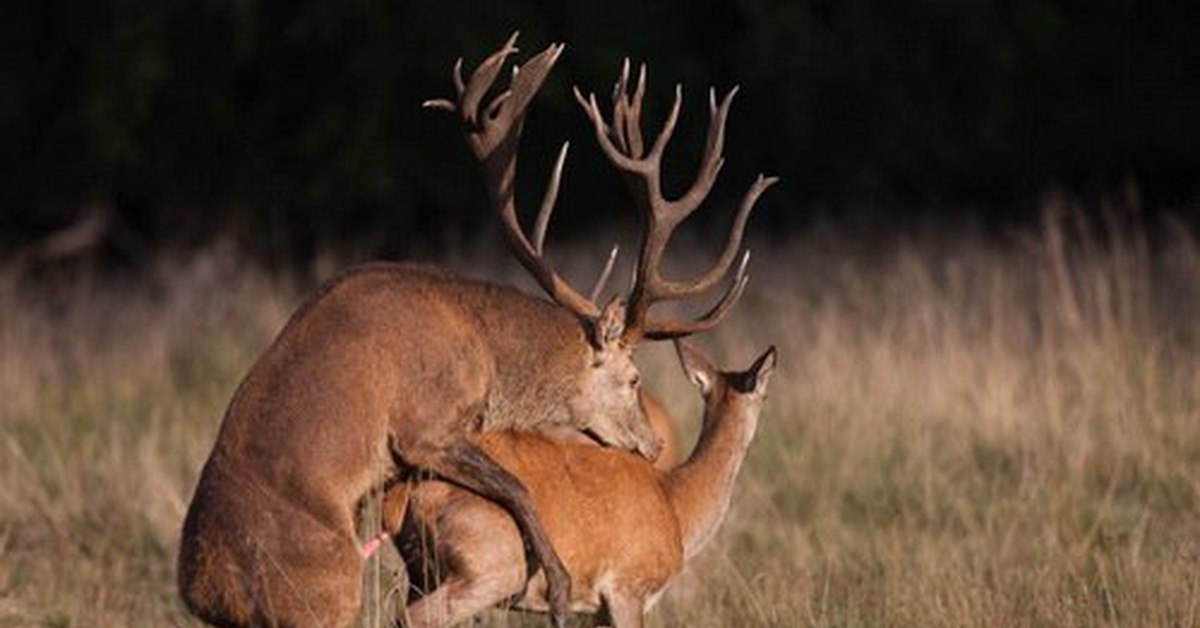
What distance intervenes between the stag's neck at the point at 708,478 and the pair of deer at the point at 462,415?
0.03ft

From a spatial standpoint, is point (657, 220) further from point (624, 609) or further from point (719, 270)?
point (624, 609)

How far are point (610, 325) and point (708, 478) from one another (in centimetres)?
56

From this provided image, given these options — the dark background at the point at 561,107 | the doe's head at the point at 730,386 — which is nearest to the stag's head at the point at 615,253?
the doe's head at the point at 730,386

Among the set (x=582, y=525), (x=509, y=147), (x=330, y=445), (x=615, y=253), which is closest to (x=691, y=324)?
(x=615, y=253)

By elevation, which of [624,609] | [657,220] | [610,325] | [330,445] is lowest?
[624,609]

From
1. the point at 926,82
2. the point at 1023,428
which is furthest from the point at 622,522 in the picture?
the point at 926,82

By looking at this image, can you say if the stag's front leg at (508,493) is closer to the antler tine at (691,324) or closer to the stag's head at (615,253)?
the stag's head at (615,253)

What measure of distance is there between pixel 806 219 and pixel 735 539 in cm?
981

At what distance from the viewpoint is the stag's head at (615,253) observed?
8.41 metres

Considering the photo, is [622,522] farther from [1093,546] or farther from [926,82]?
[926,82]

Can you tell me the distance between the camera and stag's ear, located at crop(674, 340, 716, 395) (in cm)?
862

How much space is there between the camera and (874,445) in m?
11.2

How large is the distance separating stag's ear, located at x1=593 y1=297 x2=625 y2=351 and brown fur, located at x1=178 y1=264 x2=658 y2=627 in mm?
515

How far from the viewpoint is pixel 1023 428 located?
11.2m
